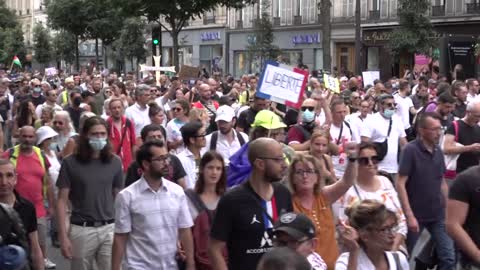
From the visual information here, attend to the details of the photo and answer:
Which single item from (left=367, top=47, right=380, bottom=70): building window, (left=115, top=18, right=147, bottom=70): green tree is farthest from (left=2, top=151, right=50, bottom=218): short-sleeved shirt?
(left=115, top=18, right=147, bottom=70): green tree

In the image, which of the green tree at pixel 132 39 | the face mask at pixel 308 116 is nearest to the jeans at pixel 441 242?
the face mask at pixel 308 116

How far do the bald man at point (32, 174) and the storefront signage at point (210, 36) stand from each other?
163 ft

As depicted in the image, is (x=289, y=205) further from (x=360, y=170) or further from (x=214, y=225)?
(x=360, y=170)

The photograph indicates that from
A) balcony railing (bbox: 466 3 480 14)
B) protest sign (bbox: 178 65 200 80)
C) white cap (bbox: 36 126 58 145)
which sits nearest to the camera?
white cap (bbox: 36 126 58 145)

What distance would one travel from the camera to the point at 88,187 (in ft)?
23.4

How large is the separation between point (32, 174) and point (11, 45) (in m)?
62.4

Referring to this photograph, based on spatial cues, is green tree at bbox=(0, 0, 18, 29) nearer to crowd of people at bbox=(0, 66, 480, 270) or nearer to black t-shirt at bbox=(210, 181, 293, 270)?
crowd of people at bbox=(0, 66, 480, 270)

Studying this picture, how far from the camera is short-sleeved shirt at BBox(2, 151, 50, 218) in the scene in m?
7.98

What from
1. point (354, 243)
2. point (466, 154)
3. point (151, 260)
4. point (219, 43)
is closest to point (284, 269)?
point (354, 243)

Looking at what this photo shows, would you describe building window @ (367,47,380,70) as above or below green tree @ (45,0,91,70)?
below

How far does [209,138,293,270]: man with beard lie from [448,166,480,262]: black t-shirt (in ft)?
4.12

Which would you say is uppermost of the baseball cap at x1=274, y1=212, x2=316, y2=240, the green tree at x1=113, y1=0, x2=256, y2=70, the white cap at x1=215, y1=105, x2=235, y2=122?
the green tree at x1=113, y1=0, x2=256, y2=70

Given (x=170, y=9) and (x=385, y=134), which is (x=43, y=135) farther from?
(x=170, y=9)

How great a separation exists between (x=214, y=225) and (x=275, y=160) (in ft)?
1.78
